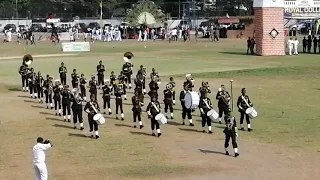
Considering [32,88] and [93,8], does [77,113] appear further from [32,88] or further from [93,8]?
[93,8]

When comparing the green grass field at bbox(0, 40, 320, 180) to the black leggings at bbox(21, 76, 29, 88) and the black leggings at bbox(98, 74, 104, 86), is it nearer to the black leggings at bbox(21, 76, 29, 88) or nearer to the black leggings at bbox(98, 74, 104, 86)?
the black leggings at bbox(21, 76, 29, 88)

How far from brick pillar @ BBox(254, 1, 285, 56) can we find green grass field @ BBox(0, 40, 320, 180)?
4018 mm

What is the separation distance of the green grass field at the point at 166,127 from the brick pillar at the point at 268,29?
4.02 metres

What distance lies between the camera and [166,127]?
26.5m

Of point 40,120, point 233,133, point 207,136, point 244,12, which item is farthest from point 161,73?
point 244,12

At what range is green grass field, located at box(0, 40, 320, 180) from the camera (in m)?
20.3

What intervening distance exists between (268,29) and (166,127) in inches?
1283

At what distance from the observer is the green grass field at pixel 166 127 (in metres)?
20.3

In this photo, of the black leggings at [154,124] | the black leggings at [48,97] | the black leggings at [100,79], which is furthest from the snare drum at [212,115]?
the black leggings at [100,79]

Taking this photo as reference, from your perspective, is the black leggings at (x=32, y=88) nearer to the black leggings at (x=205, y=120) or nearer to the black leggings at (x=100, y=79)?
the black leggings at (x=100, y=79)

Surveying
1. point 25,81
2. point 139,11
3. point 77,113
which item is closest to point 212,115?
point 77,113

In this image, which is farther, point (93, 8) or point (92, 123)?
point (93, 8)

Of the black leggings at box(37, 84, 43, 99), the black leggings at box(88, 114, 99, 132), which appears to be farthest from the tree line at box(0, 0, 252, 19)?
the black leggings at box(88, 114, 99, 132)

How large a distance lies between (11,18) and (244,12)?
41.6m
